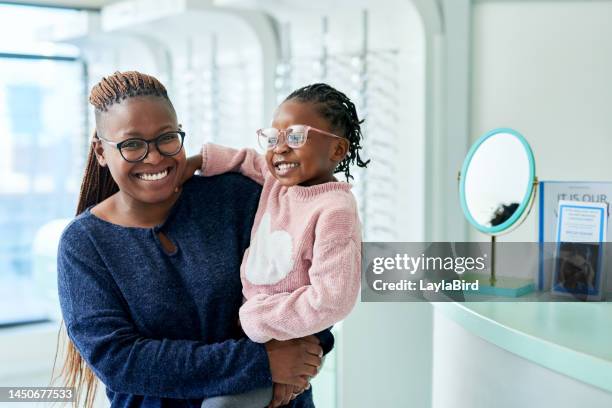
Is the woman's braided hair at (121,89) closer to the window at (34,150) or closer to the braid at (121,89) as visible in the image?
the braid at (121,89)

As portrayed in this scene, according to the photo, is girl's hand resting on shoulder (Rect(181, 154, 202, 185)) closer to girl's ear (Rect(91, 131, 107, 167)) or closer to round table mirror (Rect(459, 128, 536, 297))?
girl's ear (Rect(91, 131, 107, 167))

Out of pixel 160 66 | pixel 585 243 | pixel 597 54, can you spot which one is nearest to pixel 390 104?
pixel 597 54

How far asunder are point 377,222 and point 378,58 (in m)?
0.60

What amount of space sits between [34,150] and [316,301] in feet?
10.1

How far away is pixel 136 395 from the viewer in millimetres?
1155

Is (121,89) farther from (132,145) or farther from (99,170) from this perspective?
(99,170)

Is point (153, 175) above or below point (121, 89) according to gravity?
below

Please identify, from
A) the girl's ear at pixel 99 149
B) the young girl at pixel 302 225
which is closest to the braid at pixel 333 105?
the young girl at pixel 302 225

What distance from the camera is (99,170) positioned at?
4.09ft

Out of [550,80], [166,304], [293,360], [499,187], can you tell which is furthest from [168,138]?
[550,80]

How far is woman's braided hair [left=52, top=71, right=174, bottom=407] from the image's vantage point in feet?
3.65

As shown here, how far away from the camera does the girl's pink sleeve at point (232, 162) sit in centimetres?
125

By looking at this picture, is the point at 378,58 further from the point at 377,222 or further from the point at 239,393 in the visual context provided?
the point at 239,393

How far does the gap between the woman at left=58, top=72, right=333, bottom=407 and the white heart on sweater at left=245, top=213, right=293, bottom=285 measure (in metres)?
0.04
